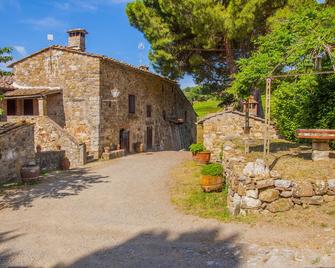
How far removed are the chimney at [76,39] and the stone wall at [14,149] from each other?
9998mm

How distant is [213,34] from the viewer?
20.2 metres

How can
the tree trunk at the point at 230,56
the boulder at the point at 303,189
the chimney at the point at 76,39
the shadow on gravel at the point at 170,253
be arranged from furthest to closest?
the chimney at the point at 76,39, the tree trunk at the point at 230,56, the boulder at the point at 303,189, the shadow on gravel at the point at 170,253

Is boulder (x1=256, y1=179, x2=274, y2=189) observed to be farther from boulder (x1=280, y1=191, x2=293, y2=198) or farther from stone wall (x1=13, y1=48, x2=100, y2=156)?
stone wall (x1=13, y1=48, x2=100, y2=156)

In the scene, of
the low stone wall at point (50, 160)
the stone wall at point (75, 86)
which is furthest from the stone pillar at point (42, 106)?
the low stone wall at point (50, 160)

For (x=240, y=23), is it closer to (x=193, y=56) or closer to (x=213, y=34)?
(x=213, y=34)

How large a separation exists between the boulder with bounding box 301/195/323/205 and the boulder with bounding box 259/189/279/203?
669 mm

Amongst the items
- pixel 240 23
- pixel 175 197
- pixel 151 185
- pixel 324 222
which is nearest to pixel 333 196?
pixel 324 222

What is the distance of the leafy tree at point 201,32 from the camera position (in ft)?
63.7

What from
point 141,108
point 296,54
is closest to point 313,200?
point 296,54

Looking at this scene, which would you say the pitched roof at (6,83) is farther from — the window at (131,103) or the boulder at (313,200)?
the boulder at (313,200)

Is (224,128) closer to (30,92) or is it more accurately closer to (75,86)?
(75,86)

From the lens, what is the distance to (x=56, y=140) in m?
18.7

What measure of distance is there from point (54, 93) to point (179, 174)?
33.9 feet

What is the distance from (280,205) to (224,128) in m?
10.5
